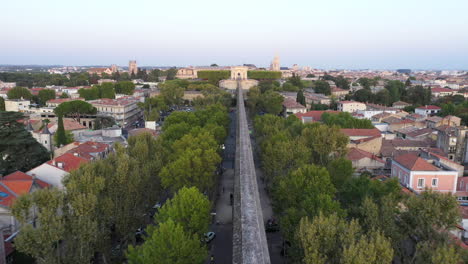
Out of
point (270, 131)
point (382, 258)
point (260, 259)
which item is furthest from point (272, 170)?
point (382, 258)

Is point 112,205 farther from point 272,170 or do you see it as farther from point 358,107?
point 358,107

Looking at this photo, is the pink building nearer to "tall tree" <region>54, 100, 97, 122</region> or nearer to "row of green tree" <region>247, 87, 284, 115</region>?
"row of green tree" <region>247, 87, 284, 115</region>

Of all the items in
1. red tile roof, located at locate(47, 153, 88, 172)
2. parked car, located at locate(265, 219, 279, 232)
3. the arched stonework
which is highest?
the arched stonework

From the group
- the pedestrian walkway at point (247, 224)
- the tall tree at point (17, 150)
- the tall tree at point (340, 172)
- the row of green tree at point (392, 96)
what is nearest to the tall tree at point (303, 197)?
the pedestrian walkway at point (247, 224)

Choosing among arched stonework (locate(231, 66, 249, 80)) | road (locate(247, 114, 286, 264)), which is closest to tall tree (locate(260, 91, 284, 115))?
road (locate(247, 114, 286, 264))

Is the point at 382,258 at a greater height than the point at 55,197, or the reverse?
the point at 55,197

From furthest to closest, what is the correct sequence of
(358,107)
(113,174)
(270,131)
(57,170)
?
(358,107)
(270,131)
(57,170)
(113,174)
